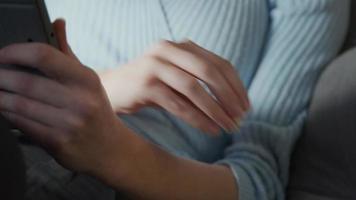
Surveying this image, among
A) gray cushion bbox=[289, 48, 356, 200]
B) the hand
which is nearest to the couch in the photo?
gray cushion bbox=[289, 48, 356, 200]

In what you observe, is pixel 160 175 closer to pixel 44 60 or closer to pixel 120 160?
pixel 120 160

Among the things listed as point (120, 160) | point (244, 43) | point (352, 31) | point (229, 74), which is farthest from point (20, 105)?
point (352, 31)

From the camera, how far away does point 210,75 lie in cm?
56

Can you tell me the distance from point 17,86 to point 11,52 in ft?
0.10

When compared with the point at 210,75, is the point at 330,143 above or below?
below

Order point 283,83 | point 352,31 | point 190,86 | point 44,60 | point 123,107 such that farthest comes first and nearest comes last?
point 352,31 < point 283,83 < point 123,107 < point 190,86 < point 44,60

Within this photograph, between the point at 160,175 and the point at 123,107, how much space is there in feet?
0.36

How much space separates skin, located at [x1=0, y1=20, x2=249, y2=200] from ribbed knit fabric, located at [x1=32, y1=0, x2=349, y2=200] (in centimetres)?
9

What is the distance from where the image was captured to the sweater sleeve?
28.7 inches

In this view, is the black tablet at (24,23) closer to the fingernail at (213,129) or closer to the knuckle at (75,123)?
the knuckle at (75,123)

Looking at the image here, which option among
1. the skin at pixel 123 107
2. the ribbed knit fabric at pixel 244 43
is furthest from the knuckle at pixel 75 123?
the ribbed knit fabric at pixel 244 43

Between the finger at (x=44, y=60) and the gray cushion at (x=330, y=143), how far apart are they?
0.41 meters

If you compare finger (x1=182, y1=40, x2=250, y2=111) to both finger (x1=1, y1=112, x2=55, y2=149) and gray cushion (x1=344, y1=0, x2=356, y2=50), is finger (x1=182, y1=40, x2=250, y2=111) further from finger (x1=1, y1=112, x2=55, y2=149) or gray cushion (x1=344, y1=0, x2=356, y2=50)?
gray cushion (x1=344, y1=0, x2=356, y2=50)

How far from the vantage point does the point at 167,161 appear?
596mm
